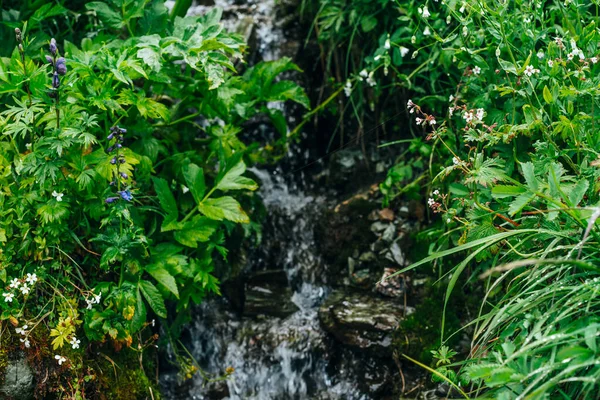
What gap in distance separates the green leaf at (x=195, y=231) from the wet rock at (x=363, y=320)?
89cm

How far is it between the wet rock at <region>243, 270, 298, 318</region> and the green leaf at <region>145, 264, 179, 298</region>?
1.00 m

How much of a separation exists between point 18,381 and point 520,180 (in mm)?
2212

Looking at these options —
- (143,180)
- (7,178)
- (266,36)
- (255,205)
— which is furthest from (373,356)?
(266,36)

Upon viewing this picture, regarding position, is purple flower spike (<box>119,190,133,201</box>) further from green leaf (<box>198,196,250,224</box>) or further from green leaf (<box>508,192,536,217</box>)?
green leaf (<box>508,192,536,217</box>)

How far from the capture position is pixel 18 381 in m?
2.62

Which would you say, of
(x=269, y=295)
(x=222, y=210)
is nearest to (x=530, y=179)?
(x=222, y=210)

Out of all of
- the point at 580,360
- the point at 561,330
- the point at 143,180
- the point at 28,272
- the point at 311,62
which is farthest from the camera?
the point at 311,62

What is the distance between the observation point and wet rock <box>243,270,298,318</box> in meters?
3.77

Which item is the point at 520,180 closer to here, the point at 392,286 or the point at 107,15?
the point at 392,286

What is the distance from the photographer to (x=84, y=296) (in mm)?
2709

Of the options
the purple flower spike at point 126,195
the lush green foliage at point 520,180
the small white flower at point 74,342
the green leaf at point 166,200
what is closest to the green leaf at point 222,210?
the green leaf at point 166,200

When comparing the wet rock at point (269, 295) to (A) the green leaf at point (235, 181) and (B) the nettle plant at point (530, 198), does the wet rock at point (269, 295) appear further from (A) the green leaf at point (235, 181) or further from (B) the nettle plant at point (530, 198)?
(B) the nettle plant at point (530, 198)

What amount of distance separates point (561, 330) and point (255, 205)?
2.14 metres

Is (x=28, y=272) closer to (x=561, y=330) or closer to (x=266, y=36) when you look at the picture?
(x=561, y=330)
